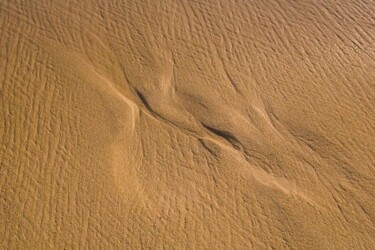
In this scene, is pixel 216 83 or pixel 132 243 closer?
pixel 132 243

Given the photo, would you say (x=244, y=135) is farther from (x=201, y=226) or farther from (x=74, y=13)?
(x=74, y=13)

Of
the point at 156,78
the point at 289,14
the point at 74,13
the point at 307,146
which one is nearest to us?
the point at 307,146

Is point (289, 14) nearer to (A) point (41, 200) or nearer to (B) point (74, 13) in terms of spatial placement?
(B) point (74, 13)

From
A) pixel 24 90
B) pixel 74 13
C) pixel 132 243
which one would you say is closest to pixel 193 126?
pixel 132 243

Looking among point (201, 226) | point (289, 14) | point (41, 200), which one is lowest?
point (41, 200)

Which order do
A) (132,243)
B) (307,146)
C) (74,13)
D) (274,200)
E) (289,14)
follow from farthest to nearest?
(289,14) < (74,13) < (307,146) < (274,200) < (132,243)

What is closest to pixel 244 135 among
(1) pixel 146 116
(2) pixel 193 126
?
(2) pixel 193 126

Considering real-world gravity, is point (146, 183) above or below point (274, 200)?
below
